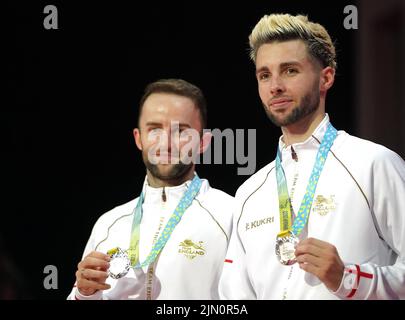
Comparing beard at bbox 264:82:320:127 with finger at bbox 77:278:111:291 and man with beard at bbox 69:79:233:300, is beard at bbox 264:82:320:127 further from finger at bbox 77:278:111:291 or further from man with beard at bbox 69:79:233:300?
finger at bbox 77:278:111:291

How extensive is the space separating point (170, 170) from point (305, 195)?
0.85 m

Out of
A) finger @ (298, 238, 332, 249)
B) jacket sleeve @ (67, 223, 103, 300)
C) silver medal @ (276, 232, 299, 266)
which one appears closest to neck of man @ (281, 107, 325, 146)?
silver medal @ (276, 232, 299, 266)

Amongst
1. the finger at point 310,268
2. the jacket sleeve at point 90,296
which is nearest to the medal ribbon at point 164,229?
the jacket sleeve at point 90,296

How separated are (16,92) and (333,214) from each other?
7.35ft

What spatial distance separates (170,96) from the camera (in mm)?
4250

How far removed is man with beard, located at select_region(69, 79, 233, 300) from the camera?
13.0ft

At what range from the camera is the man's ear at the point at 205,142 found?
4246mm

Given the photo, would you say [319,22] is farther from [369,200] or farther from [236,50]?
[369,200]

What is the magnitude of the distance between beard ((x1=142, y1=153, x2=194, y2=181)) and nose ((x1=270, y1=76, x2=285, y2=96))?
0.70 meters

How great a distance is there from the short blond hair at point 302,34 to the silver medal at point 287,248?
88 cm

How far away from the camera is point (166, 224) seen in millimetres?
4113

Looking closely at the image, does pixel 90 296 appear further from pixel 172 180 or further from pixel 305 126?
pixel 305 126

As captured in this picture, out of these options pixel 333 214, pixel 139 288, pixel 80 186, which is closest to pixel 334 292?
pixel 333 214

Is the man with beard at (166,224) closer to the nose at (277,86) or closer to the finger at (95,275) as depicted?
the finger at (95,275)
